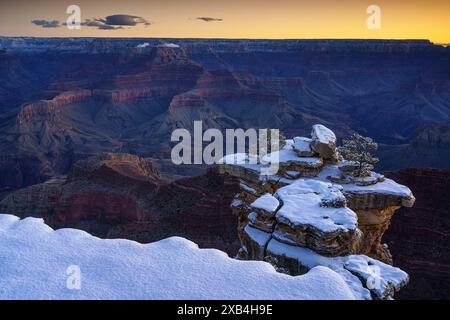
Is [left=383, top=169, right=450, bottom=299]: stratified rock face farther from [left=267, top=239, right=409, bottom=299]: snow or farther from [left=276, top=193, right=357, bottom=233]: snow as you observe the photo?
[left=267, top=239, right=409, bottom=299]: snow

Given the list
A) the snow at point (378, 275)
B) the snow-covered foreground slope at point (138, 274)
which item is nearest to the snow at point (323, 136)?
the snow at point (378, 275)

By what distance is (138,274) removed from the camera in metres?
9.02

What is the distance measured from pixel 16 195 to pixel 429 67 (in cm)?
16556

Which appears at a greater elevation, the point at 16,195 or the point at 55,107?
the point at 55,107

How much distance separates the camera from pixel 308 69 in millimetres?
181625

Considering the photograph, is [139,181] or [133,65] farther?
[133,65]

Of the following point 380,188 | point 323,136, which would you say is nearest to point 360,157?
point 380,188

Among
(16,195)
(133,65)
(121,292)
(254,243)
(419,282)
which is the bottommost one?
(419,282)

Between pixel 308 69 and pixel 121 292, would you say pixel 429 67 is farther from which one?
pixel 121 292

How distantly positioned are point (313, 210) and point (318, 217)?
64 centimetres

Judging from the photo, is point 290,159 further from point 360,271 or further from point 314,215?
point 360,271

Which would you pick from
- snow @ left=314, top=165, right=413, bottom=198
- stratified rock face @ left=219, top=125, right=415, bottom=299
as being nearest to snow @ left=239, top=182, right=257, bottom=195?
stratified rock face @ left=219, top=125, right=415, bottom=299
